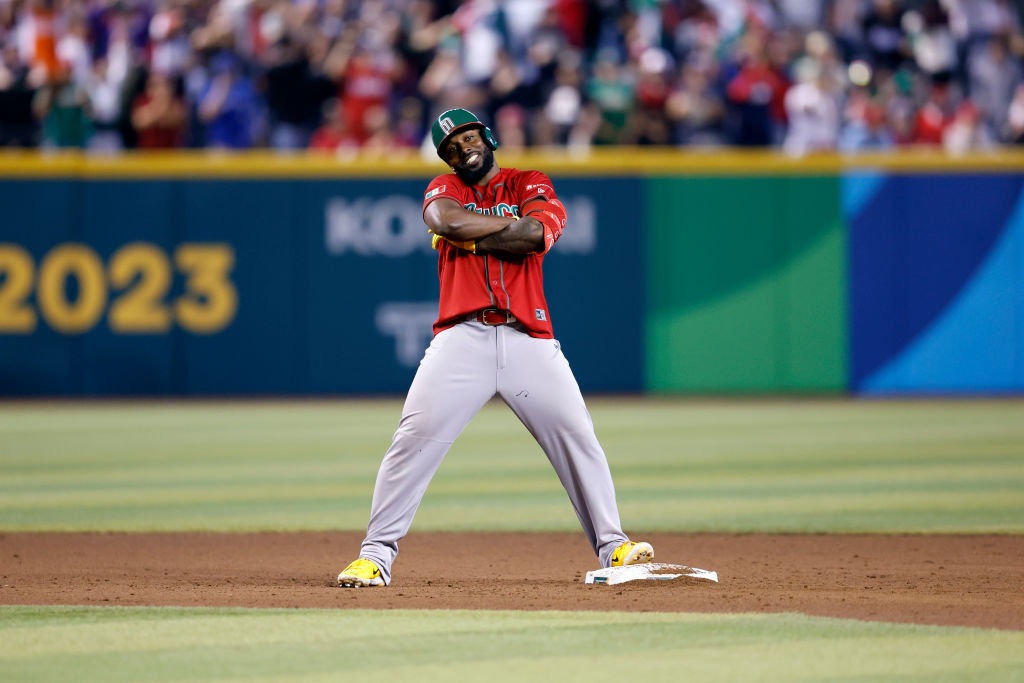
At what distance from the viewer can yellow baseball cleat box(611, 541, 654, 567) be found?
6.04 metres

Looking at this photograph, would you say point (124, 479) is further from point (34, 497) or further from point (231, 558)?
point (231, 558)

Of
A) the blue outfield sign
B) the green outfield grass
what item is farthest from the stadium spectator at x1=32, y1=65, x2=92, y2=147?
the green outfield grass

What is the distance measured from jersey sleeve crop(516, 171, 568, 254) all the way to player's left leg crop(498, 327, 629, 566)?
40 centimetres

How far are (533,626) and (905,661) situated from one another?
4.01 ft

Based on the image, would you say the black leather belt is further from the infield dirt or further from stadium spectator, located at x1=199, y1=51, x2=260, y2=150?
stadium spectator, located at x1=199, y1=51, x2=260, y2=150

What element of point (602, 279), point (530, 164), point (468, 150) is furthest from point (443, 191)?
point (602, 279)

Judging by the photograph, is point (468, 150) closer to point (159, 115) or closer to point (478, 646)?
point (478, 646)

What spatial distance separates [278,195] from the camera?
17422 mm

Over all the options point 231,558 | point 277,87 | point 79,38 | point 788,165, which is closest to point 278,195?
point 277,87

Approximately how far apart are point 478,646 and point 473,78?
13464 millimetres

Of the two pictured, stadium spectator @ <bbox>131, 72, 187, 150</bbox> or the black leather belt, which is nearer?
the black leather belt

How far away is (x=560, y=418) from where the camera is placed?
238 inches

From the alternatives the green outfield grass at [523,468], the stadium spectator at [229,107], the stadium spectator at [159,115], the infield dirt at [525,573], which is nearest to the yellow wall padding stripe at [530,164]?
the stadium spectator at [159,115]

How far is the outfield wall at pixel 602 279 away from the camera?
1730 cm
